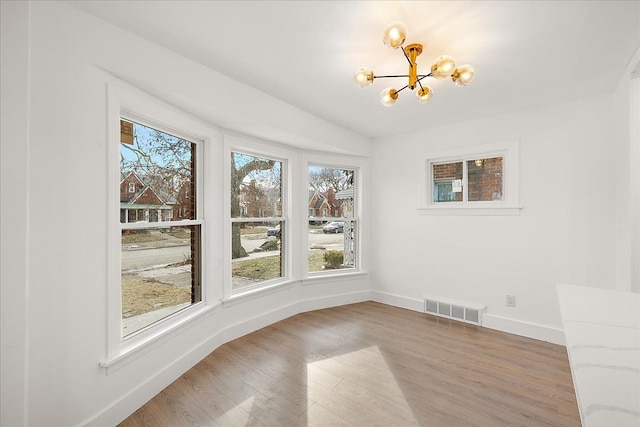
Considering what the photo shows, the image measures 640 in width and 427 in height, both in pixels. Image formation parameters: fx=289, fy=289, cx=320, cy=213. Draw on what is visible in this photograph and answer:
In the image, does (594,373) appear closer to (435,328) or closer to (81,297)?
(81,297)

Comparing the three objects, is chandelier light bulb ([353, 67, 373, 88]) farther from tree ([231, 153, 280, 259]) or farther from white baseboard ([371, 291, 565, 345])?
white baseboard ([371, 291, 565, 345])

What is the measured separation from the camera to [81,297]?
1.69 m

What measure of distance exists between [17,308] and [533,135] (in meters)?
4.38

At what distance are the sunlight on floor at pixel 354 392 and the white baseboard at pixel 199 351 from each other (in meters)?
0.97

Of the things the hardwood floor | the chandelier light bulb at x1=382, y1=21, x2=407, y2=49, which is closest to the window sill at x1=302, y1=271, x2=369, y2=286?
the hardwood floor

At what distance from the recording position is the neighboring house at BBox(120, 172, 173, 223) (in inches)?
80.9

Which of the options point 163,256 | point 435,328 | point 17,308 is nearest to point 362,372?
point 435,328

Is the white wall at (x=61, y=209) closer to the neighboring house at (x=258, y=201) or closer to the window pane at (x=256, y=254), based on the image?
the window pane at (x=256, y=254)

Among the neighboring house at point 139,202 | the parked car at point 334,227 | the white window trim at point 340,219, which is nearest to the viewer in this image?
the neighboring house at point 139,202

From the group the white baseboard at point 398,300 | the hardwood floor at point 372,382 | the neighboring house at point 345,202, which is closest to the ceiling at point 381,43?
the neighboring house at point 345,202

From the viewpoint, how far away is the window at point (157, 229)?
2.10m

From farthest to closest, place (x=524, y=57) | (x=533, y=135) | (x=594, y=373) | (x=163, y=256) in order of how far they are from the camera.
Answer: (x=533, y=135) → (x=163, y=256) → (x=524, y=57) → (x=594, y=373)

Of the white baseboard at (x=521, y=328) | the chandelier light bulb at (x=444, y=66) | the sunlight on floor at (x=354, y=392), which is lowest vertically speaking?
the sunlight on floor at (x=354, y=392)

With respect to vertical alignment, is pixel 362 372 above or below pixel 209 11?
below
